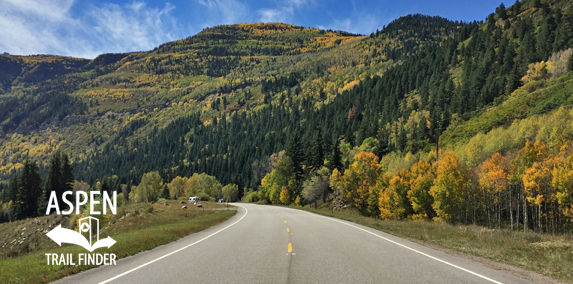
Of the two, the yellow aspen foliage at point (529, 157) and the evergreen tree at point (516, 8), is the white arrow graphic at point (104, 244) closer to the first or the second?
the yellow aspen foliage at point (529, 157)

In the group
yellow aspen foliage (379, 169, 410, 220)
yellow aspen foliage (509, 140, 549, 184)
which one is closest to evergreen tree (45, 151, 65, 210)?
yellow aspen foliage (379, 169, 410, 220)

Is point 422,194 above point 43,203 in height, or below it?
above

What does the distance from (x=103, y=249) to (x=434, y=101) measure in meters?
147

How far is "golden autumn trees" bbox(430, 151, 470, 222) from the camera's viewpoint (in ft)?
192

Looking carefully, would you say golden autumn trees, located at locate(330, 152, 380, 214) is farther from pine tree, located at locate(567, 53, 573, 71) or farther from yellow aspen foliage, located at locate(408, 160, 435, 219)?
pine tree, located at locate(567, 53, 573, 71)

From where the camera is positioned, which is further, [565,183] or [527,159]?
[527,159]

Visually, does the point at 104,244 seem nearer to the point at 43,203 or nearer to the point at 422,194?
the point at 422,194

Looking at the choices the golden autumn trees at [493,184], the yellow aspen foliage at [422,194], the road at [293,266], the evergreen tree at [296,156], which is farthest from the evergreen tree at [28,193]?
the golden autumn trees at [493,184]

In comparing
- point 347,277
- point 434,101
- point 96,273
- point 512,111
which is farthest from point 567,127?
point 96,273

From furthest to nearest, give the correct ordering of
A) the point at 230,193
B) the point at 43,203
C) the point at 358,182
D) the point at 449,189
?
the point at 230,193 → the point at 43,203 → the point at 358,182 → the point at 449,189

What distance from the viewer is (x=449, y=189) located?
191 ft

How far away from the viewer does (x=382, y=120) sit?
158 meters

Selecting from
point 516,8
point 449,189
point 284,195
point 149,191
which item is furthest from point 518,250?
point 516,8

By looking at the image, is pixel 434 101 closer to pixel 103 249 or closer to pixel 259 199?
pixel 259 199
